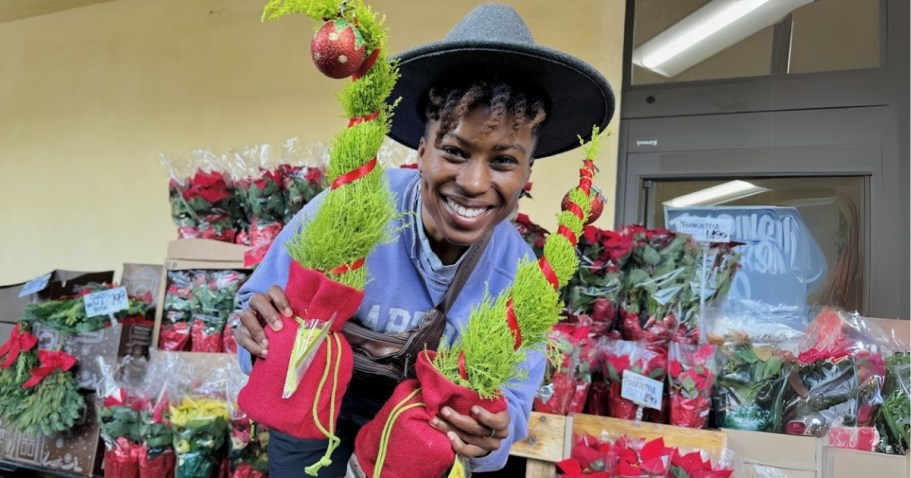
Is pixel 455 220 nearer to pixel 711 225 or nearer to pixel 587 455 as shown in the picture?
pixel 587 455

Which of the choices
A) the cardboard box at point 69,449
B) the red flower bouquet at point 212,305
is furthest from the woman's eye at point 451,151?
the cardboard box at point 69,449

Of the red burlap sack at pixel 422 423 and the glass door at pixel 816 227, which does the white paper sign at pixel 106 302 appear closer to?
the red burlap sack at pixel 422 423

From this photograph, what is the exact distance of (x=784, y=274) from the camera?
2613 mm

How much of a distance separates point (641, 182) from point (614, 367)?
1.35m

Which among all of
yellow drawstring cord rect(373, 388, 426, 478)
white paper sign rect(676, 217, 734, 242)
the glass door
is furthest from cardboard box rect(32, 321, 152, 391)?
the glass door

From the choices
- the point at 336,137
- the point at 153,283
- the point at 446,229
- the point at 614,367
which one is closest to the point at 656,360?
the point at 614,367

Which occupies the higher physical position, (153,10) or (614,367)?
(153,10)

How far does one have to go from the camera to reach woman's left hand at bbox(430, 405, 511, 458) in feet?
3.08

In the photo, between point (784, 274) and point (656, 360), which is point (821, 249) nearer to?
point (784, 274)

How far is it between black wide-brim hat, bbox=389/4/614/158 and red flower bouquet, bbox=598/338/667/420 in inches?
28.0

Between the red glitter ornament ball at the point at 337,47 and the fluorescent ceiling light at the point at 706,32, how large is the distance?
7.66 feet

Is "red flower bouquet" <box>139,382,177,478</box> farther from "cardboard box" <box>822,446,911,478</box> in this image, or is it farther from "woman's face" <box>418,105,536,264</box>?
"cardboard box" <box>822,446,911,478</box>

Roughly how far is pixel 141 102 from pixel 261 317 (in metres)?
3.75

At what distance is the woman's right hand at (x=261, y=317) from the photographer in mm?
954
